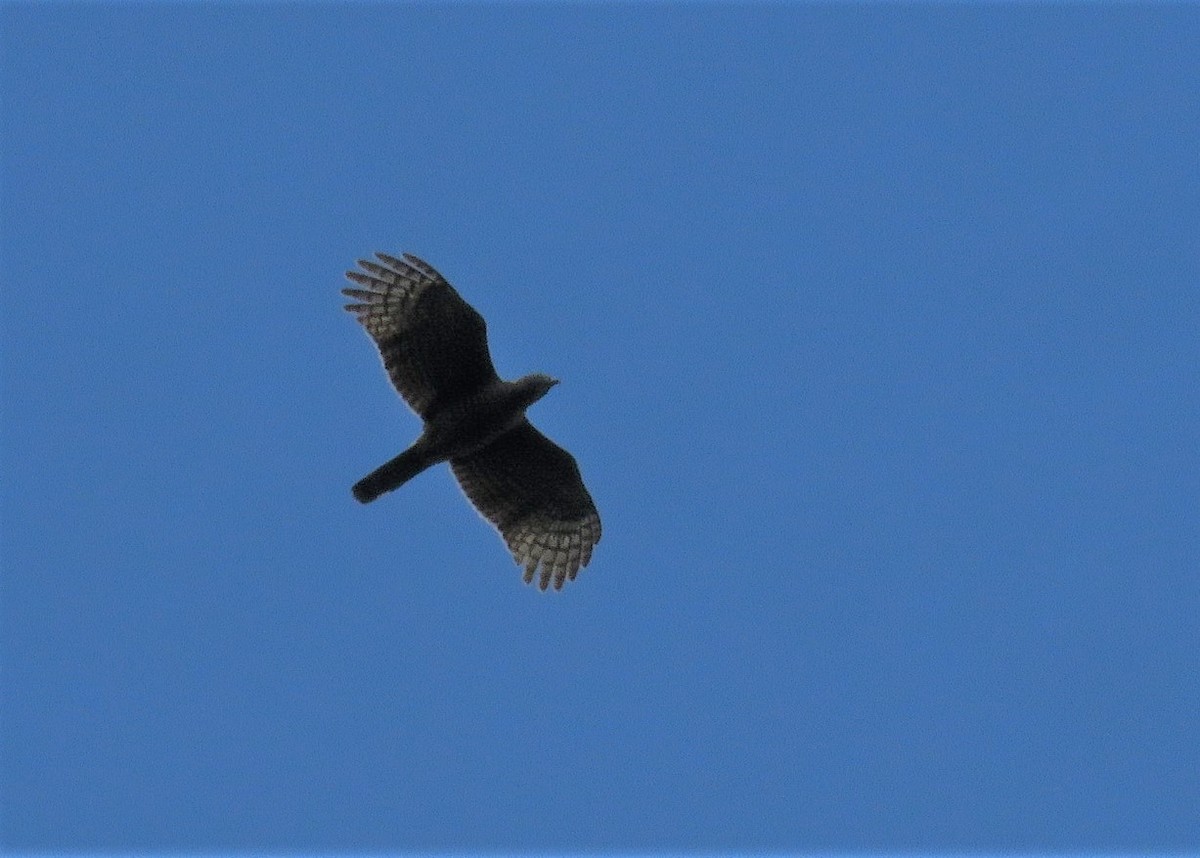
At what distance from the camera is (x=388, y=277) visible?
29.0 metres

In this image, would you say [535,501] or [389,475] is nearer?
[389,475]

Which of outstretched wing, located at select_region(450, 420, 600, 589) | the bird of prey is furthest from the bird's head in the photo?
outstretched wing, located at select_region(450, 420, 600, 589)

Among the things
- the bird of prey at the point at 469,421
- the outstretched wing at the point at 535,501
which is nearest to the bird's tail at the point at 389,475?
the bird of prey at the point at 469,421

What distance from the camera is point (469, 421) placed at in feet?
96.3

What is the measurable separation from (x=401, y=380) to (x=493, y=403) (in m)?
1.12

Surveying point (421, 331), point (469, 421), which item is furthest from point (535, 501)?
point (421, 331)

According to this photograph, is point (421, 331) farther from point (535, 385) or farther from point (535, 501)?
point (535, 501)

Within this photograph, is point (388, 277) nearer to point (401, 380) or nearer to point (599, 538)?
point (401, 380)

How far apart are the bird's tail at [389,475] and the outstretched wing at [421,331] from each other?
1.65ft

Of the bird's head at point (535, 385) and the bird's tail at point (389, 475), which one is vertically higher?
the bird's head at point (535, 385)

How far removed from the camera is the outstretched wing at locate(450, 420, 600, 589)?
30250 millimetres

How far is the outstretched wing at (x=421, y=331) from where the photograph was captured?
29.0 meters

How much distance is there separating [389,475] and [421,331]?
1.73 meters

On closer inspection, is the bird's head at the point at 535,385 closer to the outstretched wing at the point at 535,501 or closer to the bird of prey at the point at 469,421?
the bird of prey at the point at 469,421
